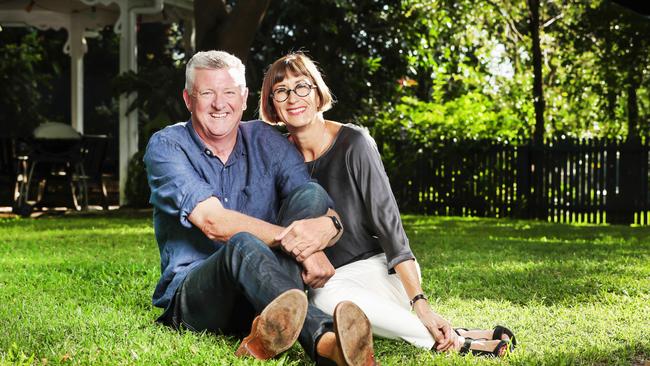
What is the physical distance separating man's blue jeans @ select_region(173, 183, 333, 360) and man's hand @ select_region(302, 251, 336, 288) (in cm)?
4

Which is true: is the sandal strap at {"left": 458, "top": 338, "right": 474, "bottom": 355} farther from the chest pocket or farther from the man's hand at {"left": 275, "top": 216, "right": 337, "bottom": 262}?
the chest pocket

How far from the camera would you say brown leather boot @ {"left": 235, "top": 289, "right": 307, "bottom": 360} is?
3.96m

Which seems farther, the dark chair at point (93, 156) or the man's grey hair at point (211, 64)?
the dark chair at point (93, 156)

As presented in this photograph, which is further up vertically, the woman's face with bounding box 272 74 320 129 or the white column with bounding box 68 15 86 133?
the white column with bounding box 68 15 86 133

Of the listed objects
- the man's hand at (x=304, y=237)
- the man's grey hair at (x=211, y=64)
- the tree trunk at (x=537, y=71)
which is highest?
the tree trunk at (x=537, y=71)

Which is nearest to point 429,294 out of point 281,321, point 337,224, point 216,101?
point 337,224

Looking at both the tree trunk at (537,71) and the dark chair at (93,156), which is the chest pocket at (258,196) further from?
the tree trunk at (537,71)

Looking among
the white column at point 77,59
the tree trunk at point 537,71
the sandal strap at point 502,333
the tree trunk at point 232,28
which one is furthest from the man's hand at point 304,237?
the tree trunk at point 537,71

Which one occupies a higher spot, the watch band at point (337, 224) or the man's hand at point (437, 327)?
the watch band at point (337, 224)

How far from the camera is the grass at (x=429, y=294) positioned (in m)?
4.56

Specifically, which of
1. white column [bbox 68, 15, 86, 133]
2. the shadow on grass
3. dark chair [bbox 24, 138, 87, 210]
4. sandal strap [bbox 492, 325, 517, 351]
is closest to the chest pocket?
sandal strap [bbox 492, 325, 517, 351]

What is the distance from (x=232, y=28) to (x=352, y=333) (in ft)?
Answer: 34.4

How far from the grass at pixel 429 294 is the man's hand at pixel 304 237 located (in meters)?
0.46

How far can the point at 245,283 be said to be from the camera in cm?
421
